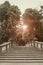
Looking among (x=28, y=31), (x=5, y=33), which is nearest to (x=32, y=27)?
(x=28, y=31)

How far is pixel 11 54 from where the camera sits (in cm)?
552

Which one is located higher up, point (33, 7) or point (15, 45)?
point (33, 7)

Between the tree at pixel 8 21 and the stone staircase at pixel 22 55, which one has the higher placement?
the tree at pixel 8 21

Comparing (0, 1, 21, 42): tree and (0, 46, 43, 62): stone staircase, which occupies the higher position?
(0, 1, 21, 42): tree

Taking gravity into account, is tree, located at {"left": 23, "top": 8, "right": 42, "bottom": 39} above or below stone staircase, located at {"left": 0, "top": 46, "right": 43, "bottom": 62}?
above

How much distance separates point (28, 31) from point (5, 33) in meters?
0.36

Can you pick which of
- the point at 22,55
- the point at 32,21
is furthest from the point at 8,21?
the point at 22,55

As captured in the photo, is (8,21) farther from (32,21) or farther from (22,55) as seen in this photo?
(22,55)

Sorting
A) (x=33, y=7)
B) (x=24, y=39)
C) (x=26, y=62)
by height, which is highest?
(x=33, y=7)

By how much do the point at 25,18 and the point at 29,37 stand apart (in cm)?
30

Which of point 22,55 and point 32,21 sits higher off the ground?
point 32,21

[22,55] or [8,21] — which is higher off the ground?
[8,21]

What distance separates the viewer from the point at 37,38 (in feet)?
18.1

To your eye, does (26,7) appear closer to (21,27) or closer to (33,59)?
(21,27)
